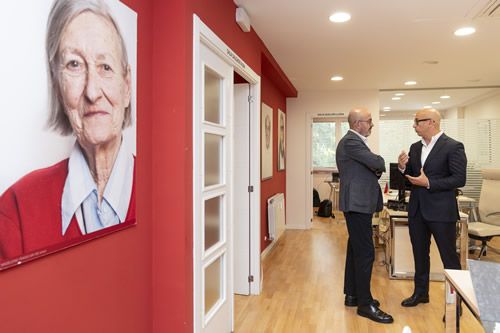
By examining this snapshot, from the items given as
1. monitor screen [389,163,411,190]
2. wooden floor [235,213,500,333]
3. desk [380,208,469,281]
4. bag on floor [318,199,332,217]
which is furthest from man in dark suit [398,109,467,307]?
bag on floor [318,199,332,217]

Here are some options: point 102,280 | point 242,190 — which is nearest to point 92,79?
point 102,280

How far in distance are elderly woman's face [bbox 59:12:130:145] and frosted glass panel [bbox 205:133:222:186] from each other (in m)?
0.77

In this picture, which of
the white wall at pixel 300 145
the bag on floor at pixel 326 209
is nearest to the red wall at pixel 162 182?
the white wall at pixel 300 145

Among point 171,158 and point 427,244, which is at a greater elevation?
point 171,158

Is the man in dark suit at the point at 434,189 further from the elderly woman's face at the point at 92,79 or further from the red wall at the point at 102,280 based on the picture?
the elderly woman's face at the point at 92,79

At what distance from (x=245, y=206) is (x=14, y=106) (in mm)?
2705

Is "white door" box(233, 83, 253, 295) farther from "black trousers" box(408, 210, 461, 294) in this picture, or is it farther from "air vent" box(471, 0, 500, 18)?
"air vent" box(471, 0, 500, 18)

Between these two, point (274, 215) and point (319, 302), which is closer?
point (319, 302)

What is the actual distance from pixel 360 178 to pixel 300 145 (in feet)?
14.0

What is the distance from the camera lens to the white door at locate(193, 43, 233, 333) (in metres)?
2.21

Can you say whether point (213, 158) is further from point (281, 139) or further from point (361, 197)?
point (281, 139)

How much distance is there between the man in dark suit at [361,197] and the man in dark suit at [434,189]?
0.44 metres

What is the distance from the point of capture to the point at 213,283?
2.59m

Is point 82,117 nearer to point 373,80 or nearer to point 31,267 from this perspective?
point 31,267
